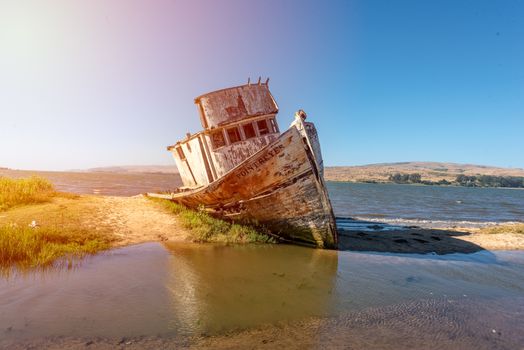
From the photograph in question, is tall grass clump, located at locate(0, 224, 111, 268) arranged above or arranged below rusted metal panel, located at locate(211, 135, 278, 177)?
below

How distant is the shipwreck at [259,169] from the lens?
347 inches

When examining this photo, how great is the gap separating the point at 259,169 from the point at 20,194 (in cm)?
1047

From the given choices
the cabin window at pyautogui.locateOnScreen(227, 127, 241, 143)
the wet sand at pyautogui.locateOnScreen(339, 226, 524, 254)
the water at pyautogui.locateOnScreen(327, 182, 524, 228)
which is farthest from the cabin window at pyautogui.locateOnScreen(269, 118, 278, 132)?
the water at pyautogui.locateOnScreen(327, 182, 524, 228)

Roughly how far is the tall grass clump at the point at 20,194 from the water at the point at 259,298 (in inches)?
279

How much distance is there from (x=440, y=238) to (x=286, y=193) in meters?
7.39

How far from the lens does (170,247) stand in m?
8.55

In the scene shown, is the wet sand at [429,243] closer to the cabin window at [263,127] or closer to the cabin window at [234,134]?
the cabin window at [263,127]

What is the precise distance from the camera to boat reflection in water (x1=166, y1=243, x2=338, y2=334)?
4305 millimetres

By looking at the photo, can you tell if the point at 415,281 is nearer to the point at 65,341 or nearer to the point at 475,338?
the point at 475,338

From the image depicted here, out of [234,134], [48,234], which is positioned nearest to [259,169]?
[234,134]

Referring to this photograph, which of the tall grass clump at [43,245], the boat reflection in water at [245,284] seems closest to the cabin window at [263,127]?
the boat reflection in water at [245,284]

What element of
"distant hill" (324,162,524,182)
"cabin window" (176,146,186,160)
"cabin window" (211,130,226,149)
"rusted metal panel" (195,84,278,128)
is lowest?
"distant hill" (324,162,524,182)

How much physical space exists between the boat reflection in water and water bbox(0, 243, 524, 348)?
0.8 inches

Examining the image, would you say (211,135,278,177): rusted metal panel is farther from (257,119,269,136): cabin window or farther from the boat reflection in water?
the boat reflection in water
